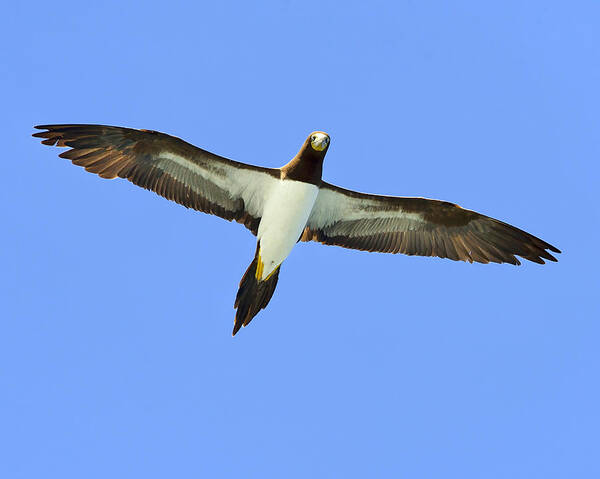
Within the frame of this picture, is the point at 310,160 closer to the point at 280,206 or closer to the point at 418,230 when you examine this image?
the point at 280,206

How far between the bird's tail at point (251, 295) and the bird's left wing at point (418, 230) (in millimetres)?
1421

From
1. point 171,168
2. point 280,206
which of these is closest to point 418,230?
point 280,206

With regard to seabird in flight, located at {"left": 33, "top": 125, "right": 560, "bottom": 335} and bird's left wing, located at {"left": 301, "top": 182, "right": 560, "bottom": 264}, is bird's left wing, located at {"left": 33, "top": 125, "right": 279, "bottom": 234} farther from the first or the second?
bird's left wing, located at {"left": 301, "top": 182, "right": 560, "bottom": 264}

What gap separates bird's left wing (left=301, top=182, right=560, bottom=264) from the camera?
59.2 ft

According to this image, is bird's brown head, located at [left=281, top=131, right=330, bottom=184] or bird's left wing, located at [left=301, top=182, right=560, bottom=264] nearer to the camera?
bird's brown head, located at [left=281, top=131, right=330, bottom=184]

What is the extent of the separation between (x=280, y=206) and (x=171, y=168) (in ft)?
7.28

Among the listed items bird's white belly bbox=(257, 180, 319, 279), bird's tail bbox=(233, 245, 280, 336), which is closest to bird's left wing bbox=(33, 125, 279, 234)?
bird's white belly bbox=(257, 180, 319, 279)

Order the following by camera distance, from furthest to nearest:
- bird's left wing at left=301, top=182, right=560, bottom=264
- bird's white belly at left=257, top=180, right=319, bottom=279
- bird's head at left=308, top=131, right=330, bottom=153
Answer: bird's left wing at left=301, top=182, right=560, bottom=264
bird's white belly at left=257, top=180, right=319, bottom=279
bird's head at left=308, top=131, right=330, bottom=153

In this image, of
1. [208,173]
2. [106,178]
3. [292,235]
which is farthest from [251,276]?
[106,178]

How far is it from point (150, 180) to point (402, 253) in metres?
5.18

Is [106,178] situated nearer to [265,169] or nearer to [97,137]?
[97,137]

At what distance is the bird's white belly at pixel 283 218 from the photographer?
17.0 metres

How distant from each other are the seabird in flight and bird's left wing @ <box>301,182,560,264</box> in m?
0.02

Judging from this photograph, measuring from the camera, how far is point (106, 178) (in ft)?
55.8
